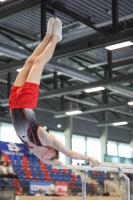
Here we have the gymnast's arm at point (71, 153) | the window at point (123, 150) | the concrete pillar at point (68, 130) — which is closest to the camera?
the gymnast's arm at point (71, 153)

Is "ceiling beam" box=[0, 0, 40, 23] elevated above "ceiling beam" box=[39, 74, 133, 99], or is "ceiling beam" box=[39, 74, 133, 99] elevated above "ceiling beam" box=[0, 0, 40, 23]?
"ceiling beam" box=[0, 0, 40, 23]

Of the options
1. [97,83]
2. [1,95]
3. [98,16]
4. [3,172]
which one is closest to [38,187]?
[3,172]

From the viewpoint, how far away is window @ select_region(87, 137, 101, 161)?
2846 cm

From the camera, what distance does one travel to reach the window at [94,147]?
2846 cm

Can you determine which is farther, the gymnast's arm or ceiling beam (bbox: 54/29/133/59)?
ceiling beam (bbox: 54/29/133/59)

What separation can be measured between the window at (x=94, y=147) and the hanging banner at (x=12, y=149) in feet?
27.7

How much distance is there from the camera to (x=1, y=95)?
75.4 ft

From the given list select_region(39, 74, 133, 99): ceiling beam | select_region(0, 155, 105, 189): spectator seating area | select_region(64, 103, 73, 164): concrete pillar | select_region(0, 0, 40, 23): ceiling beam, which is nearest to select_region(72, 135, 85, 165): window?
select_region(64, 103, 73, 164): concrete pillar

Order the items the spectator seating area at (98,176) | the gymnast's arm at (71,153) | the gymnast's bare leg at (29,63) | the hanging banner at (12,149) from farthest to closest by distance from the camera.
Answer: the spectator seating area at (98,176), the hanging banner at (12,149), the gymnast's bare leg at (29,63), the gymnast's arm at (71,153)

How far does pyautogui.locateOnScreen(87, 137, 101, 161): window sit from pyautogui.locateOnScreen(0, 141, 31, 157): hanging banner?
27.7 feet

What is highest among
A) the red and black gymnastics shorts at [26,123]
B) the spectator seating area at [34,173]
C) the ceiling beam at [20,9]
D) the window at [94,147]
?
the ceiling beam at [20,9]

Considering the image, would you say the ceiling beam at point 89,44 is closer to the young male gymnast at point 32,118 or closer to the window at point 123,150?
the young male gymnast at point 32,118

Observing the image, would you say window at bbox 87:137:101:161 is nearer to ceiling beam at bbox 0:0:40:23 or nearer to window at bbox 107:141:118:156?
window at bbox 107:141:118:156

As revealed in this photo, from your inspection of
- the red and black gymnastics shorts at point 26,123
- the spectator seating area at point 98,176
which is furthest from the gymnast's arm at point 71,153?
the spectator seating area at point 98,176
